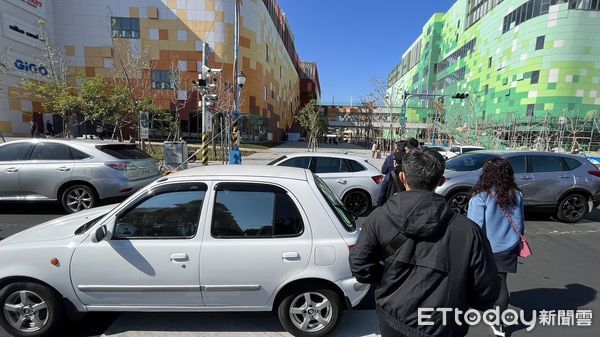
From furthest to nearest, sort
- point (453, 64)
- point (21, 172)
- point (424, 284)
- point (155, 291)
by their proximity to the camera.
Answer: point (453, 64)
point (21, 172)
point (155, 291)
point (424, 284)

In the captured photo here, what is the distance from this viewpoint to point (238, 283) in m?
2.77

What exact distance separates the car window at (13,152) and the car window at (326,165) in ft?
21.1

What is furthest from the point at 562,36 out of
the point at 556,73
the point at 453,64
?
the point at 453,64

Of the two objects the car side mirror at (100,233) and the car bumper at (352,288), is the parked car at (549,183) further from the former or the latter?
the car side mirror at (100,233)

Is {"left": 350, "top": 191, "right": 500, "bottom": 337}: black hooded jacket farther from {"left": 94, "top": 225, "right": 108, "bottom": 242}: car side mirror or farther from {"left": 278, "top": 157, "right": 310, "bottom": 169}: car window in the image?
{"left": 278, "top": 157, "right": 310, "bottom": 169}: car window

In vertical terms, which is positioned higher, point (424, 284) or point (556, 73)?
point (556, 73)

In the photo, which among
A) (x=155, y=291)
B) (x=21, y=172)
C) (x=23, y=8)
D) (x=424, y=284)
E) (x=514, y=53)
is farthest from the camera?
(x=514, y=53)

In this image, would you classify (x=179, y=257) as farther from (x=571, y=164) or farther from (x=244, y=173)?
(x=571, y=164)

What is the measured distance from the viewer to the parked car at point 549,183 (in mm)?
7121

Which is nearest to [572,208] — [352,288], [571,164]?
[571,164]

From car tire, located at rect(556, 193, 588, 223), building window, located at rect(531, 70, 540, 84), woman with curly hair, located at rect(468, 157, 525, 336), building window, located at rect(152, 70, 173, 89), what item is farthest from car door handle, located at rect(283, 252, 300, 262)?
building window, located at rect(531, 70, 540, 84)

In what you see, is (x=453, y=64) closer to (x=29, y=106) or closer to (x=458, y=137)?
(x=458, y=137)

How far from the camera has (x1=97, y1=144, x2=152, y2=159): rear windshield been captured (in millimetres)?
6992

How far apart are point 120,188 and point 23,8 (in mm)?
31749
